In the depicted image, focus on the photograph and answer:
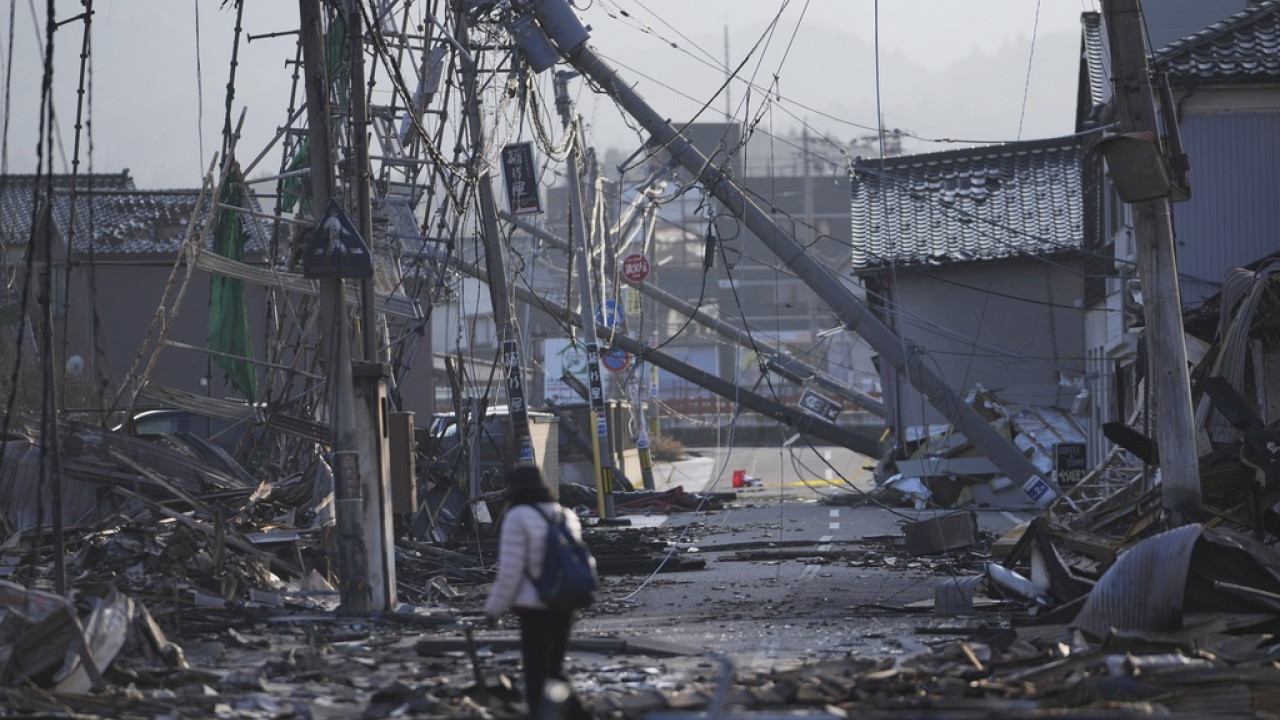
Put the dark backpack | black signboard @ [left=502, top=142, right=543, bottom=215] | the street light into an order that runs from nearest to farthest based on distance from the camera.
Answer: the dark backpack
the street light
black signboard @ [left=502, top=142, right=543, bottom=215]

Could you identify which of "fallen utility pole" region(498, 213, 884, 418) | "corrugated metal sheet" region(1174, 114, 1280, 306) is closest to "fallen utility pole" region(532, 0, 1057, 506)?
"corrugated metal sheet" region(1174, 114, 1280, 306)

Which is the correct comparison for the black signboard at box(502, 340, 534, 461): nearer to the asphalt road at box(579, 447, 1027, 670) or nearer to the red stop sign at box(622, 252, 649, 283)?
the asphalt road at box(579, 447, 1027, 670)

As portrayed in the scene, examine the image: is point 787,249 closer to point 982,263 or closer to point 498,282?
point 498,282

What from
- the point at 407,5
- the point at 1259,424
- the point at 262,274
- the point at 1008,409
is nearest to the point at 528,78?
the point at 407,5

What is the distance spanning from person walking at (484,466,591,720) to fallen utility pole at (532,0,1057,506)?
52.7ft

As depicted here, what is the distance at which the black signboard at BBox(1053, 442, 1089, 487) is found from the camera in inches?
971

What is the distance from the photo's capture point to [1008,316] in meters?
38.2

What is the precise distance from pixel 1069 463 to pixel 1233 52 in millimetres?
6734

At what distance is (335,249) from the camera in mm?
13102

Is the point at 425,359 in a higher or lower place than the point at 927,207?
lower

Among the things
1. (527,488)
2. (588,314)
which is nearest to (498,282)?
(588,314)

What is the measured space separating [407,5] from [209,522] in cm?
921

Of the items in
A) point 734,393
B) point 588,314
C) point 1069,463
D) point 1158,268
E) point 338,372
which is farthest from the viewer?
point 734,393

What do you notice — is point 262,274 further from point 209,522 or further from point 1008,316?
point 1008,316
